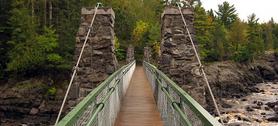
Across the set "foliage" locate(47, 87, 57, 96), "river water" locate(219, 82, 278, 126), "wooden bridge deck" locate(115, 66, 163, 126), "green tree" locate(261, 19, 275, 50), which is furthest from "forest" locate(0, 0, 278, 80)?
"wooden bridge deck" locate(115, 66, 163, 126)

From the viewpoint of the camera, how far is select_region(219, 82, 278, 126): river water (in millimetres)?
31309

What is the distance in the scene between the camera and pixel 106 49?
41.5ft

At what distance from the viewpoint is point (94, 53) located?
1258 cm

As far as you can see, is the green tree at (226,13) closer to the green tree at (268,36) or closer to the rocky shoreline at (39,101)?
the green tree at (268,36)

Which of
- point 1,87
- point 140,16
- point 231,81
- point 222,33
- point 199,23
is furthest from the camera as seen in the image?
point 140,16

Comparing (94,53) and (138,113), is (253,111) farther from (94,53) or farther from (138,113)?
(138,113)

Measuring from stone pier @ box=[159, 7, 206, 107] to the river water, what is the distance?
16.1 metres

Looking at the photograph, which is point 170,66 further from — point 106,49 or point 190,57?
point 106,49

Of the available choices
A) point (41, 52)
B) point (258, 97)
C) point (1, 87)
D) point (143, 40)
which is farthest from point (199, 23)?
point (1, 87)

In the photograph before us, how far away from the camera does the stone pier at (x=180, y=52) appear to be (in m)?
12.1

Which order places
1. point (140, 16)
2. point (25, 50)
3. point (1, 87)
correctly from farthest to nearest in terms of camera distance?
point (140, 16), point (25, 50), point (1, 87)

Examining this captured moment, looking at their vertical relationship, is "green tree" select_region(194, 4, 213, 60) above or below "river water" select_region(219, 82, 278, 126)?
above

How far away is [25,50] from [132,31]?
2332 cm

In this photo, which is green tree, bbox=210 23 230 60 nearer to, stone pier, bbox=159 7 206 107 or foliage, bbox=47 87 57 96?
foliage, bbox=47 87 57 96
